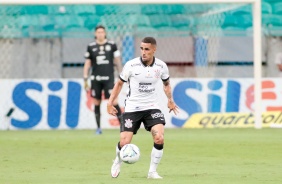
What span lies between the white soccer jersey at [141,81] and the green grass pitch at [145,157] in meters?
0.89

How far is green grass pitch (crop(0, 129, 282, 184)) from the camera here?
35.4 ft

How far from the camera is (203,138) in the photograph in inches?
698

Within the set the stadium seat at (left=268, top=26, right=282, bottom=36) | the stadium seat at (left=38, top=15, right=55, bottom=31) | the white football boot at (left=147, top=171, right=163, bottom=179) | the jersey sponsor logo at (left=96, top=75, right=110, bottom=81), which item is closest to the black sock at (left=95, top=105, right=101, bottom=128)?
the jersey sponsor logo at (left=96, top=75, right=110, bottom=81)

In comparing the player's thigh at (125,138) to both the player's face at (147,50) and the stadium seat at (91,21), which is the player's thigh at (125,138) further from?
the stadium seat at (91,21)

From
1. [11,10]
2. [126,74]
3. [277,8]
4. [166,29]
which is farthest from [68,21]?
[126,74]

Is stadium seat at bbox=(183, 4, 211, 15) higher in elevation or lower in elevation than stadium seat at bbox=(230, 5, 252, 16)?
higher

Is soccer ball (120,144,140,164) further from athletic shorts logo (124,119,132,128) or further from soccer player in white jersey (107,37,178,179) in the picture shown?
athletic shorts logo (124,119,132,128)

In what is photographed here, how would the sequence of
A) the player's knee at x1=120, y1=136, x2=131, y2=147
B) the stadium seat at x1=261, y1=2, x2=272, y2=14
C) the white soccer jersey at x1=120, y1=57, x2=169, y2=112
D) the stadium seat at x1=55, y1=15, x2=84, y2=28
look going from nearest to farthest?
the player's knee at x1=120, y1=136, x2=131, y2=147 < the white soccer jersey at x1=120, y1=57, x2=169, y2=112 < the stadium seat at x1=55, y1=15, x2=84, y2=28 < the stadium seat at x1=261, y1=2, x2=272, y2=14

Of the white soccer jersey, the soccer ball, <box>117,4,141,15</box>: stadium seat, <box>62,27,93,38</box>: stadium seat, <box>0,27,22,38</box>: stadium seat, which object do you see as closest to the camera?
the soccer ball

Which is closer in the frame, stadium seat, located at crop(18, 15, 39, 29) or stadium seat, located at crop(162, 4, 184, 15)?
stadium seat, located at crop(18, 15, 39, 29)

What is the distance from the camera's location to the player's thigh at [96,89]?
62.4 feet

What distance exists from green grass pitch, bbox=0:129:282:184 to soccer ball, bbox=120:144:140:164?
25 centimetres

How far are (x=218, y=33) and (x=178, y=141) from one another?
6593mm

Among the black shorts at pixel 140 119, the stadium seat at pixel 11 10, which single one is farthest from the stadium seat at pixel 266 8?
the black shorts at pixel 140 119
